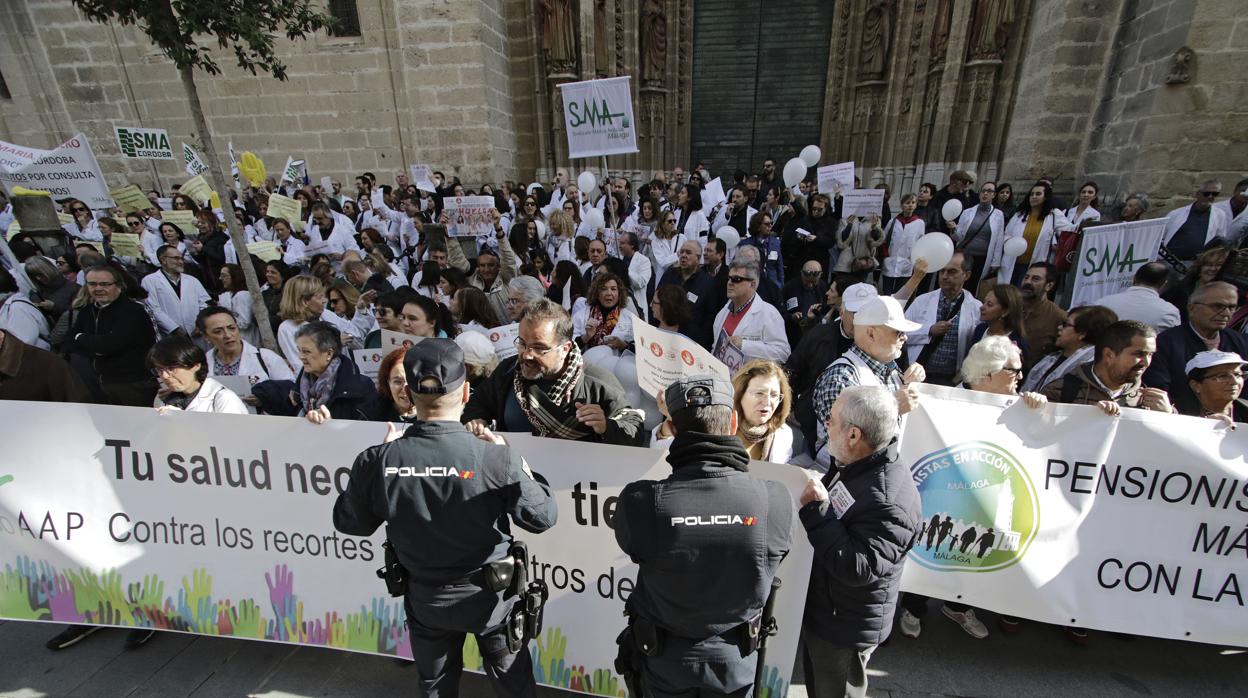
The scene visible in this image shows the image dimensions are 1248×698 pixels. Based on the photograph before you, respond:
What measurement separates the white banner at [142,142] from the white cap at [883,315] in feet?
37.5

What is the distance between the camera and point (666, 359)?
2.92 meters

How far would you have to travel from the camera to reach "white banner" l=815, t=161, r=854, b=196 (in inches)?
319

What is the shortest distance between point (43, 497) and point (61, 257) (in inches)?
262

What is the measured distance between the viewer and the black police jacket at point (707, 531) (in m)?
1.63

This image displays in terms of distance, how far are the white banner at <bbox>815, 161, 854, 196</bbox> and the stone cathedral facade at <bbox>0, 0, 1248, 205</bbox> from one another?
4358 millimetres

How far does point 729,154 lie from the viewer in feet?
48.4

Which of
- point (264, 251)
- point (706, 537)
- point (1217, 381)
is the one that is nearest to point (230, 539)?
point (706, 537)

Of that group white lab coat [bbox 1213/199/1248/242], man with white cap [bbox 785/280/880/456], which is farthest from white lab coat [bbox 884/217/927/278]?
man with white cap [bbox 785/280/880/456]

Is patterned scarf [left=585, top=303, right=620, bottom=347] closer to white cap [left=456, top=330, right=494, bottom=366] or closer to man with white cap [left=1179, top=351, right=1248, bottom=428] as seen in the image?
white cap [left=456, top=330, right=494, bottom=366]

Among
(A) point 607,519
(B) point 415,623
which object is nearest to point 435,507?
(B) point 415,623

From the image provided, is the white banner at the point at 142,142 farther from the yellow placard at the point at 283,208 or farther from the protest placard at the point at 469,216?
the protest placard at the point at 469,216

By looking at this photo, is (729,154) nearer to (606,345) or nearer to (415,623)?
(606,345)

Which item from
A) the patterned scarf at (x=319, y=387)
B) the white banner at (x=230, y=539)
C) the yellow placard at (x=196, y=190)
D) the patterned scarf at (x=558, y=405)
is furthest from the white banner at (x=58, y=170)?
the patterned scarf at (x=558, y=405)

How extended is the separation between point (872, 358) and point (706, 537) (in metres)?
1.52
